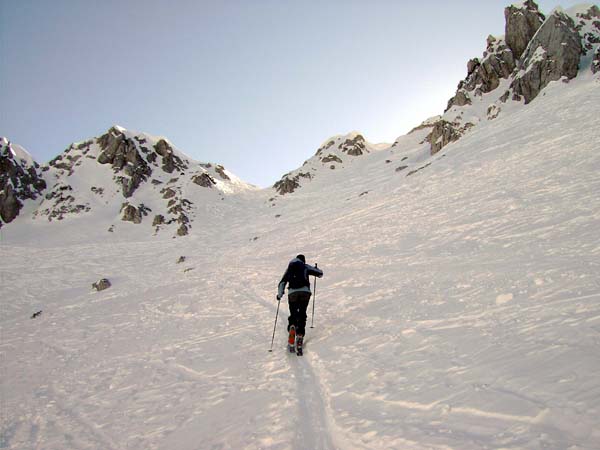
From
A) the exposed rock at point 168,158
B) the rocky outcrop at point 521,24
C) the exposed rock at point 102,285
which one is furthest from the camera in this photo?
the exposed rock at point 168,158

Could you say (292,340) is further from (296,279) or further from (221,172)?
A: (221,172)

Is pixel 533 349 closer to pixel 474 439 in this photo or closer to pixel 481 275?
pixel 474 439

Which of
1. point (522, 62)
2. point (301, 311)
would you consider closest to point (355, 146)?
point (522, 62)

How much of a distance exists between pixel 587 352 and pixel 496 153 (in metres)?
22.7

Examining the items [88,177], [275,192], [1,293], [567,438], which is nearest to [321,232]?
[567,438]

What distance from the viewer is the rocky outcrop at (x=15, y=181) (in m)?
57.6

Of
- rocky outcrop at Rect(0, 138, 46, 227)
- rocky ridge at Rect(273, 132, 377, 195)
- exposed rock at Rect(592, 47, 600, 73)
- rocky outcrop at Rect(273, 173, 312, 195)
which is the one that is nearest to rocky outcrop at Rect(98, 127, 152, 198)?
rocky outcrop at Rect(0, 138, 46, 227)

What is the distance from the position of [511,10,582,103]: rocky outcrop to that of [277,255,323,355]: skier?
2027 inches

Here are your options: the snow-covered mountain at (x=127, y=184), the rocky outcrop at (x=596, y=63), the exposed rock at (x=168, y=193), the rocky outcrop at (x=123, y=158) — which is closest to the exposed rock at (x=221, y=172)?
the snow-covered mountain at (x=127, y=184)

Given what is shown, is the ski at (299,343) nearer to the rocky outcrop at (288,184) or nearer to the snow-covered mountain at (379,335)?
the snow-covered mountain at (379,335)

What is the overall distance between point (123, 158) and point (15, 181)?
20.1 m

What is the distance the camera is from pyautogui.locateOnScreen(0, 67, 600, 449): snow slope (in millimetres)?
4254

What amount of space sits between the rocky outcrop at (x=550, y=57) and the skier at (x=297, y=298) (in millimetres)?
51475

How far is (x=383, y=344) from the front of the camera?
686cm
